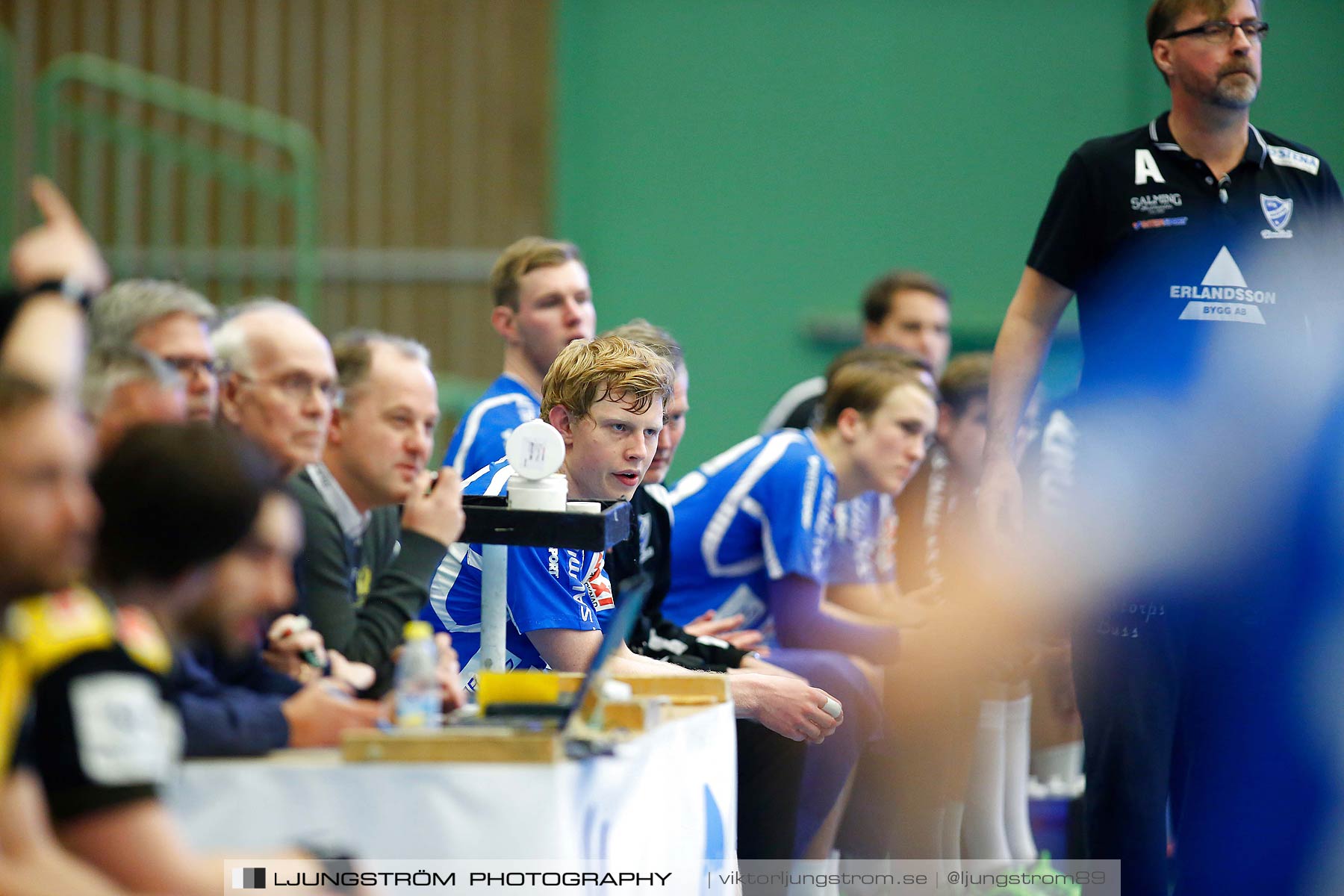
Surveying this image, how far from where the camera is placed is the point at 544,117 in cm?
828

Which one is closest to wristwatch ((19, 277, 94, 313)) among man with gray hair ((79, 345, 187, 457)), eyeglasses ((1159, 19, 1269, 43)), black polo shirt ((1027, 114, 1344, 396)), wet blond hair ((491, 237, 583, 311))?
man with gray hair ((79, 345, 187, 457))

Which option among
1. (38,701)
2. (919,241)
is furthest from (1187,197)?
(919,241)

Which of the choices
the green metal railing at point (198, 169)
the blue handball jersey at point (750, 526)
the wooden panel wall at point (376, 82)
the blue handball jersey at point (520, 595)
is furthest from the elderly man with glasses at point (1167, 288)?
the green metal railing at point (198, 169)

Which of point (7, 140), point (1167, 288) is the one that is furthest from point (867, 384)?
point (7, 140)

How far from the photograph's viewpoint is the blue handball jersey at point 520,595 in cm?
260

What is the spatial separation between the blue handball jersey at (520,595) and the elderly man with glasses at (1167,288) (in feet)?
3.02

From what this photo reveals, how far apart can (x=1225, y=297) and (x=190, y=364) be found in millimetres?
2149

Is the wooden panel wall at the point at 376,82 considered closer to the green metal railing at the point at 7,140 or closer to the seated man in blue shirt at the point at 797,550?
the green metal railing at the point at 7,140

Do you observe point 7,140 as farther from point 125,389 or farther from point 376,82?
point 125,389

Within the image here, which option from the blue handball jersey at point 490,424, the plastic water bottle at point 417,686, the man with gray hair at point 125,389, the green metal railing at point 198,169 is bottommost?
the plastic water bottle at point 417,686

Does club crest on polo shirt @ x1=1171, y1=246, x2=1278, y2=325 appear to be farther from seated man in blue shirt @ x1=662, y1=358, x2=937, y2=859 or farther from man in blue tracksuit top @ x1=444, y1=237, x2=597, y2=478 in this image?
man in blue tracksuit top @ x1=444, y1=237, x2=597, y2=478

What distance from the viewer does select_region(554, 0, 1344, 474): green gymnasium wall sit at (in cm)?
803

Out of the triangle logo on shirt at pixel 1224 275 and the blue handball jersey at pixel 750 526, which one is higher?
the triangle logo on shirt at pixel 1224 275

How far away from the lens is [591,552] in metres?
2.65
